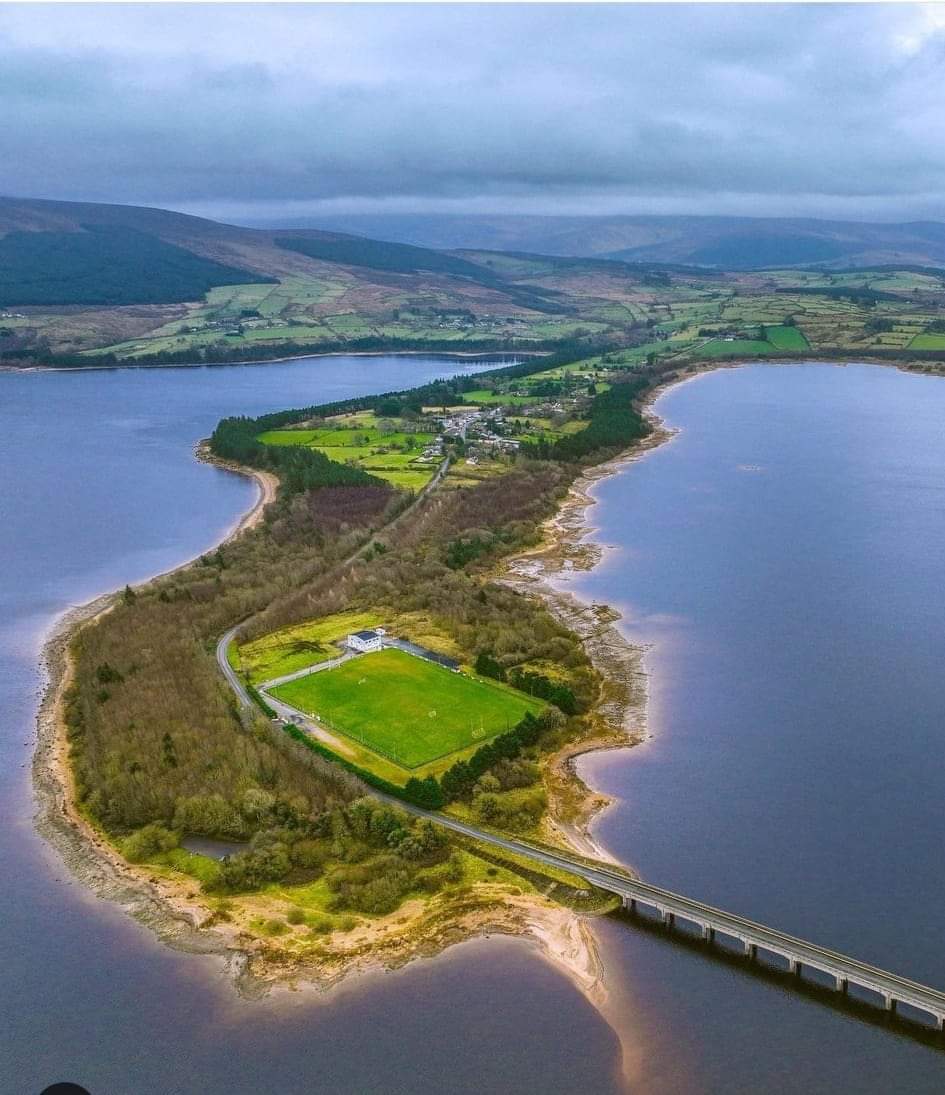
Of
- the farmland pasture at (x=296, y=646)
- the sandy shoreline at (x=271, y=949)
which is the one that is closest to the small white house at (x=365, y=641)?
the farmland pasture at (x=296, y=646)

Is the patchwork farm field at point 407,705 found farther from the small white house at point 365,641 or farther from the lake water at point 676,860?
the lake water at point 676,860

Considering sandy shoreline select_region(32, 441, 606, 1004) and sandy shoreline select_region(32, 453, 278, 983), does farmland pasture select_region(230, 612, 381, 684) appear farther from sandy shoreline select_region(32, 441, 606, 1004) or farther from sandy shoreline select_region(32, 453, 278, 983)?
sandy shoreline select_region(32, 441, 606, 1004)

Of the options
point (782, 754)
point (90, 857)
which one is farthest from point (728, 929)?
point (90, 857)

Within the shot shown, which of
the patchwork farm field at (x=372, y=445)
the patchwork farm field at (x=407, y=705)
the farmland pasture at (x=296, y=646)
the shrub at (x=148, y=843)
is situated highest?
the patchwork farm field at (x=372, y=445)

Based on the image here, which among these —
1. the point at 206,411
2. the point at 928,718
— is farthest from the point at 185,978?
the point at 206,411

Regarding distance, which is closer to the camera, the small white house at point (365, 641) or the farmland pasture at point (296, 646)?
the farmland pasture at point (296, 646)

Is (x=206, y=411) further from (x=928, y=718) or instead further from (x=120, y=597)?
(x=928, y=718)
